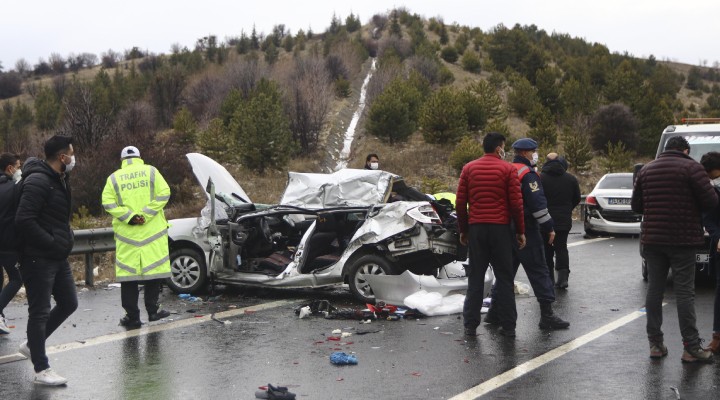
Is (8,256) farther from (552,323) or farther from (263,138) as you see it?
(263,138)

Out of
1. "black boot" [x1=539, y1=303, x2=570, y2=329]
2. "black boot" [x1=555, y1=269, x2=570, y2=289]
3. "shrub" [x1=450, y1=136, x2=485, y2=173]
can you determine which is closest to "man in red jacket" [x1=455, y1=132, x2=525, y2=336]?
"black boot" [x1=539, y1=303, x2=570, y2=329]

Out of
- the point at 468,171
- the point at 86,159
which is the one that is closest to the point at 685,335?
the point at 468,171

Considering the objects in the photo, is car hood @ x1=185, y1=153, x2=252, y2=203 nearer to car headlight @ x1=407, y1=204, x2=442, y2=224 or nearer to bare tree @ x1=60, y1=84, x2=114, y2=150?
car headlight @ x1=407, y1=204, x2=442, y2=224

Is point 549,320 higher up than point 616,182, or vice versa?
point 616,182

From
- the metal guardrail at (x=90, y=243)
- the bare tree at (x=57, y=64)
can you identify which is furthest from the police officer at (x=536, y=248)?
the bare tree at (x=57, y=64)

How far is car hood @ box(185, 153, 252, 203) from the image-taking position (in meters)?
10.4

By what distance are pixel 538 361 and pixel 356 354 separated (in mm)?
1591

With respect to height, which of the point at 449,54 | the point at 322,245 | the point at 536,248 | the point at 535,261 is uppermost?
the point at 449,54

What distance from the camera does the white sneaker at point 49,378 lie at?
20.2 ft

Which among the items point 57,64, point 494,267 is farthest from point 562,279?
point 57,64

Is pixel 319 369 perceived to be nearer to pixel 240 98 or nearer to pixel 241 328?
pixel 241 328

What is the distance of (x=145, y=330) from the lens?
8398mm

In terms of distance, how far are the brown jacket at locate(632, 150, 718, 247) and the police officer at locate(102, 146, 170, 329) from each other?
486cm

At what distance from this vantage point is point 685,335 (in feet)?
22.2
